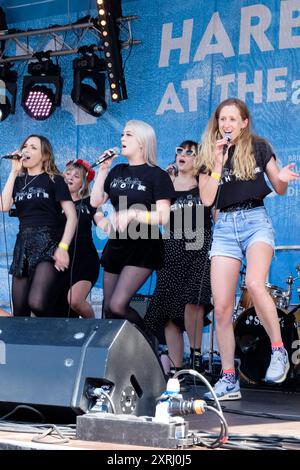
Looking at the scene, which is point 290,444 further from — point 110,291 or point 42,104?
point 42,104

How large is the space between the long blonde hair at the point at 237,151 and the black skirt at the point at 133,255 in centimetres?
52

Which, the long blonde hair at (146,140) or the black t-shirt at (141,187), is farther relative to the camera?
the long blonde hair at (146,140)

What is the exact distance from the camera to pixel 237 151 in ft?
15.2

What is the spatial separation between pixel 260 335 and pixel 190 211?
3.58 feet

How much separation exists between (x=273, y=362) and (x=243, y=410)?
356 millimetres

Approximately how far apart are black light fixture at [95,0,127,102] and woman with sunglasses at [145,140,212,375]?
1.69 metres

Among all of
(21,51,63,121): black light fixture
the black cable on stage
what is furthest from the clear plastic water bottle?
(21,51,63,121): black light fixture

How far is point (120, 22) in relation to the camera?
7.48 meters

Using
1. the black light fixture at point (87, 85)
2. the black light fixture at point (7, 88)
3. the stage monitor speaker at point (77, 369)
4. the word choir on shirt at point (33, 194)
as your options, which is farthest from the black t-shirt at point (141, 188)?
the black light fixture at point (7, 88)

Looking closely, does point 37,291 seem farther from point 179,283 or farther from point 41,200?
point 179,283

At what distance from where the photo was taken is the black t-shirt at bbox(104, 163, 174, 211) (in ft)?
16.1

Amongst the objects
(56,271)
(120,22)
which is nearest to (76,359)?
(56,271)

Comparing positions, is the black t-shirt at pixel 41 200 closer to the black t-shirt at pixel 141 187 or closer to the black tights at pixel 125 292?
the black t-shirt at pixel 141 187

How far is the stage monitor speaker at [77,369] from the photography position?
120 inches
